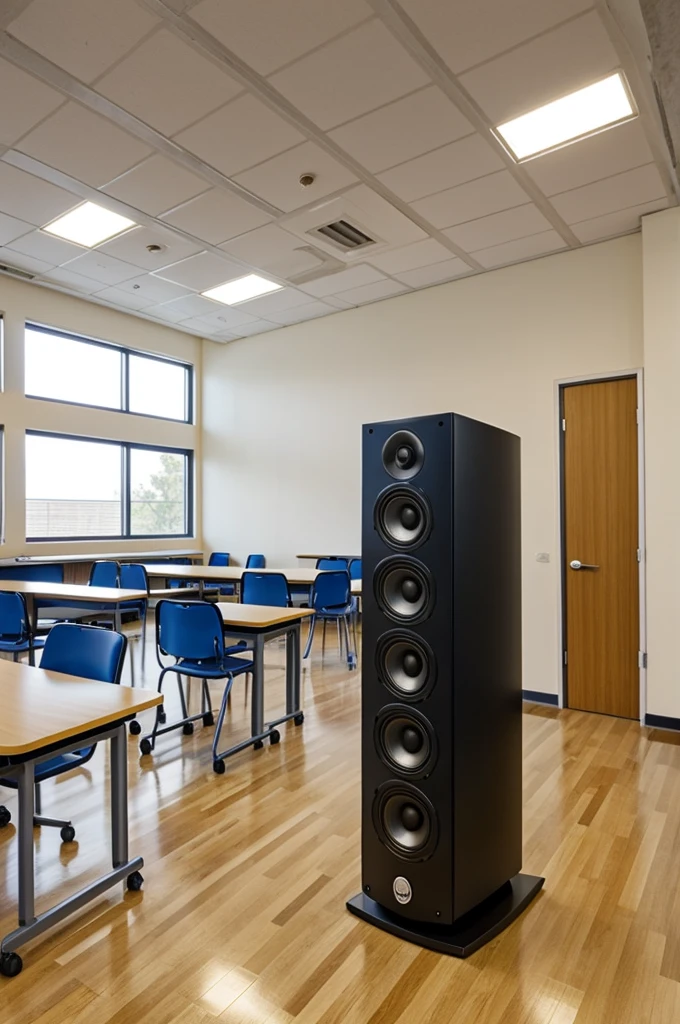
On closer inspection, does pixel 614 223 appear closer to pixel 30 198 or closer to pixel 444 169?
pixel 444 169

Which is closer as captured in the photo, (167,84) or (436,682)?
(436,682)

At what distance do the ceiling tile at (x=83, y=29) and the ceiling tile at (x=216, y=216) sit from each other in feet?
4.16

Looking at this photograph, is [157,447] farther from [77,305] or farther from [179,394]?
[77,305]

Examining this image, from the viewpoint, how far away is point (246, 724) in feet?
12.9

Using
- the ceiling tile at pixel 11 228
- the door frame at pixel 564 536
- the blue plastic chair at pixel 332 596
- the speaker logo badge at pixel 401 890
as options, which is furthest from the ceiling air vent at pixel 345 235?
the speaker logo badge at pixel 401 890

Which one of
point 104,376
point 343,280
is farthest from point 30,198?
point 104,376

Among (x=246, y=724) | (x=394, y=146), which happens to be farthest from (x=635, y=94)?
(x=246, y=724)

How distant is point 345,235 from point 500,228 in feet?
3.91

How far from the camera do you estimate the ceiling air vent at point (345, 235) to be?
4.72 metres

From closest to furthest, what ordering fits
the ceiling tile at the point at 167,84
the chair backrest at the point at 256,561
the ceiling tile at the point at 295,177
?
the ceiling tile at the point at 167,84, the ceiling tile at the point at 295,177, the chair backrest at the point at 256,561

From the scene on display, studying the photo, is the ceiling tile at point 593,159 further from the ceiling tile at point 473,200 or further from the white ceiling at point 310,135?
the ceiling tile at point 473,200

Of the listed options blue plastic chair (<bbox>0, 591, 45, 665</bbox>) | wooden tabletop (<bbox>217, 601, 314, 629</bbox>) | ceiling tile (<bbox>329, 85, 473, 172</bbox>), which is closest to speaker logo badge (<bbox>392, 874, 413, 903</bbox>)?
wooden tabletop (<bbox>217, 601, 314, 629</bbox>)

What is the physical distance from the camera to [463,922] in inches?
75.9

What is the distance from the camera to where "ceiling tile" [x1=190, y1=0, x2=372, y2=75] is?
8.71ft
